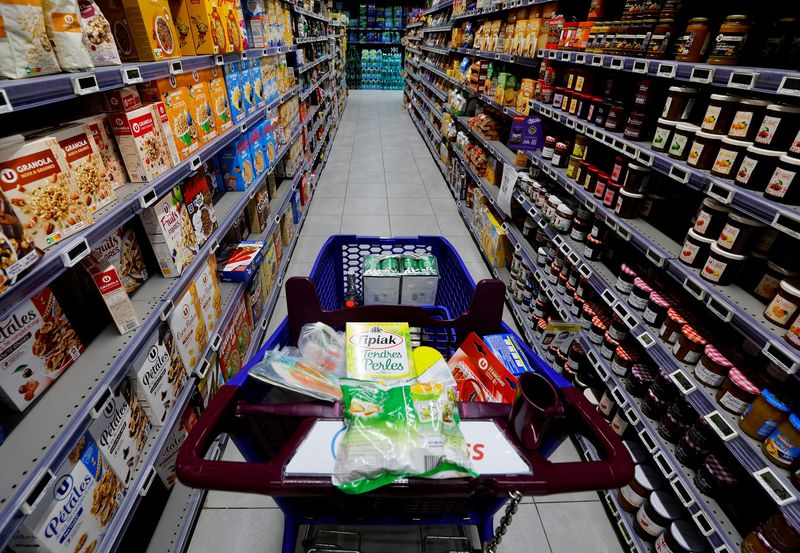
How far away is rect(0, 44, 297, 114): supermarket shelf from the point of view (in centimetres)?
78

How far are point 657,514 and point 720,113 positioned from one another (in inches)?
56.3

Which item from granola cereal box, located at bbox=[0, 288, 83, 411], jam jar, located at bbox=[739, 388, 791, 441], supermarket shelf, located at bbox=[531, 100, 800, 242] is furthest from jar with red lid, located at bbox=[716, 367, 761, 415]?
granola cereal box, located at bbox=[0, 288, 83, 411]

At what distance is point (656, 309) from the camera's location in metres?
1.56

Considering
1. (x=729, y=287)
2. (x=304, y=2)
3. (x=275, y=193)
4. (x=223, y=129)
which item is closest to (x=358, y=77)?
(x=304, y=2)

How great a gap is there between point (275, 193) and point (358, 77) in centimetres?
1356

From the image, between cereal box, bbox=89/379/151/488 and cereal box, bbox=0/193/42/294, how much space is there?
45cm

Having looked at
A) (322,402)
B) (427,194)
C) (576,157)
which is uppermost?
(576,157)

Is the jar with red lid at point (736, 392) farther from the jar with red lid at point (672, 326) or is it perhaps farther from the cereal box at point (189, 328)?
the cereal box at point (189, 328)

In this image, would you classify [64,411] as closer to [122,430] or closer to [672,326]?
[122,430]

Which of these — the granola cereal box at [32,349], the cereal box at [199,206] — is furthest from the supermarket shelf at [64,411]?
the cereal box at [199,206]

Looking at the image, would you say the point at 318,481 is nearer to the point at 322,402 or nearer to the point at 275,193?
the point at 322,402

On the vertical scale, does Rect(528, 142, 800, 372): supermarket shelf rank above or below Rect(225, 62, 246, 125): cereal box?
below

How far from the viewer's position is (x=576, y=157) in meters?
2.16

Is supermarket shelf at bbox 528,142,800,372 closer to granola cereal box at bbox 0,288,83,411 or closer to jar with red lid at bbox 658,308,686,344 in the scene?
jar with red lid at bbox 658,308,686,344
